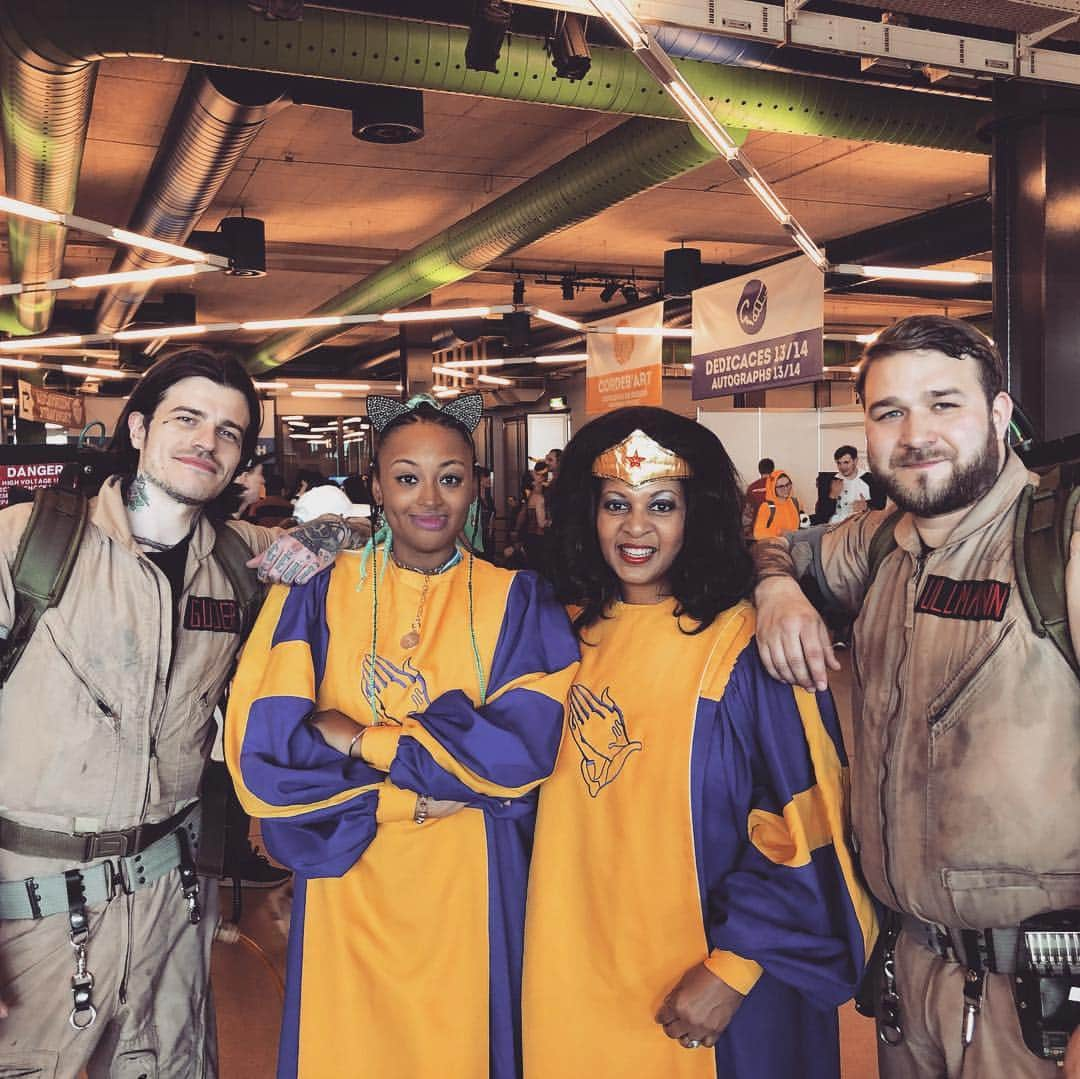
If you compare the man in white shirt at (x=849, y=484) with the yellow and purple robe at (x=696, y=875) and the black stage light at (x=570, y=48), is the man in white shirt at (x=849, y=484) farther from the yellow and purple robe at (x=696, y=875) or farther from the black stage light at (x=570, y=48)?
the yellow and purple robe at (x=696, y=875)

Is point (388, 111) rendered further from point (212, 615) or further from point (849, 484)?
point (849, 484)

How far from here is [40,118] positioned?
450 cm

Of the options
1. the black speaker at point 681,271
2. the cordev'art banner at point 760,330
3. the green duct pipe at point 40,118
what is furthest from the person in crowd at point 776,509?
the green duct pipe at point 40,118

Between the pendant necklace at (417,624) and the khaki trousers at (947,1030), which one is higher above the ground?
the pendant necklace at (417,624)

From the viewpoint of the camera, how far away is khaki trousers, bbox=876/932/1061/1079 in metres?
1.50

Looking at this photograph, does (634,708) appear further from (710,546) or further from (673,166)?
(673,166)

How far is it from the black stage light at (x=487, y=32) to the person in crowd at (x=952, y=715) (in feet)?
7.61

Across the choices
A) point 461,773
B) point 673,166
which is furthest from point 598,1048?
point 673,166

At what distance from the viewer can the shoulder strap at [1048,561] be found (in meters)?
1.45

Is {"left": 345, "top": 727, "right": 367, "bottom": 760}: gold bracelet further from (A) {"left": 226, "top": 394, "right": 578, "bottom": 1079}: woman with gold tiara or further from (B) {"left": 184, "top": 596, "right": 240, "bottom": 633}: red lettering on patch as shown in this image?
(B) {"left": 184, "top": 596, "right": 240, "bottom": 633}: red lettering on patch

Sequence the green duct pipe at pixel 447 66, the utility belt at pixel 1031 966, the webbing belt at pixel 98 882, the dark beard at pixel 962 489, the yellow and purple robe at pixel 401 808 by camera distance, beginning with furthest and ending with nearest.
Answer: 1. the green duct pipe at pixel 447 66
2. the webbing belt at pixel 98 882
3. the yellow and purple robe at pixel 401 808
4. the dark beard at pixel 962 489
5. the utility belt at pixel 1031 966

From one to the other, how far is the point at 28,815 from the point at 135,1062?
1.76 feet

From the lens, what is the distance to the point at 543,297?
1281 cm

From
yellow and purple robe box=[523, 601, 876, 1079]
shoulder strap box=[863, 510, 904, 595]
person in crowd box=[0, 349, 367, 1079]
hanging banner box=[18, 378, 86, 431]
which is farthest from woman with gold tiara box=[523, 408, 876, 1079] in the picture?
hanging banner box=[18, 378, 86, 431]
